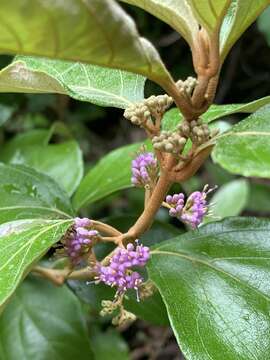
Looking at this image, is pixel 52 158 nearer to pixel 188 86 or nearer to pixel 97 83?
pixel 97 83

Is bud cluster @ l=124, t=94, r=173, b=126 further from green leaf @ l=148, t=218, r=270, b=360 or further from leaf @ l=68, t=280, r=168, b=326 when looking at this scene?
leaf @ l=68, t=280, r=168, b=326

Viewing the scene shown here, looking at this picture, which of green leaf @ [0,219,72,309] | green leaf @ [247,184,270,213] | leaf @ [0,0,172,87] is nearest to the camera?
leaf @ [0,0,172,87]

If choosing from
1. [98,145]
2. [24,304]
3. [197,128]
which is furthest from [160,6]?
[98,145]

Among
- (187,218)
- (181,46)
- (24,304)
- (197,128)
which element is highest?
(197,128)

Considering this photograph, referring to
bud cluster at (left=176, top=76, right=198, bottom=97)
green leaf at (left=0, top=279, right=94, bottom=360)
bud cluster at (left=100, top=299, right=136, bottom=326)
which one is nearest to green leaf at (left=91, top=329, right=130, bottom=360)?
green leaf at (left=0, top=279, right=94, bottom=360)

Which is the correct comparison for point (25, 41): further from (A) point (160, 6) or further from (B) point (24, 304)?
(B) point (24, 304)

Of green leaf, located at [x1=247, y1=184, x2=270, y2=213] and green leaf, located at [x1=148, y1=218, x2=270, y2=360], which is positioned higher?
green leaf, located at [x1=148, y1=218, x2=270, y2=360]

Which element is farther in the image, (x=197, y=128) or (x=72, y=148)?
(x=72, y=148)
